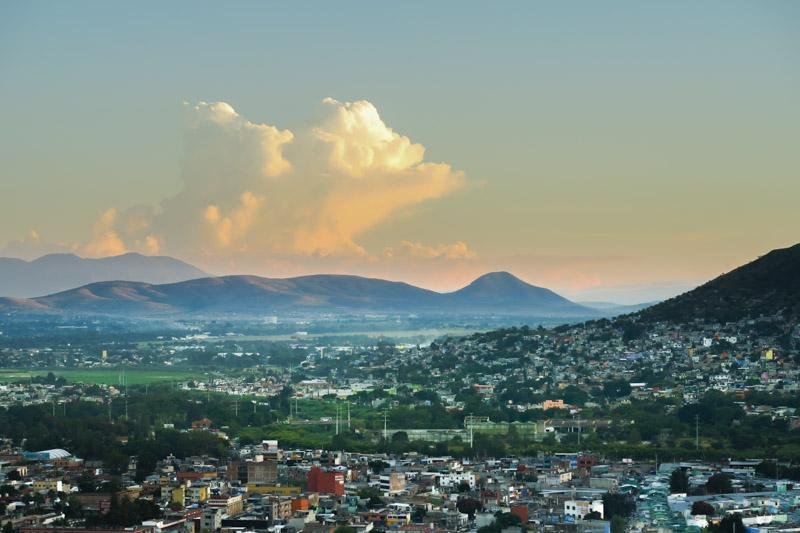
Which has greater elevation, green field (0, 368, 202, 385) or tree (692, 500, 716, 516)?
green field (0, 368, 202, 385)

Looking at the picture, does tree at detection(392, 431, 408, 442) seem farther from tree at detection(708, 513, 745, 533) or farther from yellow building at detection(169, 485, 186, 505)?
tree at detection(708, 513, 745, 533)

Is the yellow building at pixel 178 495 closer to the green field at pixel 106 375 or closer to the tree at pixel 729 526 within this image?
the tree at pixel 729 526

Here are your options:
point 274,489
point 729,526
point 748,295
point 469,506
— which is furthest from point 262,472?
point 748,295

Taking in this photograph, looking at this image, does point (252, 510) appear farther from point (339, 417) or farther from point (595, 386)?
point (595, 386)

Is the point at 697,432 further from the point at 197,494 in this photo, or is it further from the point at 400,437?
the point at 197,494

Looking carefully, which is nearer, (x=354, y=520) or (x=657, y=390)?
(x=354, y=520)

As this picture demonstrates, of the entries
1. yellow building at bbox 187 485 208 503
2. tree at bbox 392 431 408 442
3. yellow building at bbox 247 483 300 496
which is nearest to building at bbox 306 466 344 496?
yellow building at bbox 247 483 300 496

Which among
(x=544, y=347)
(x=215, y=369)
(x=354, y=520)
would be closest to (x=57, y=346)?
(x=215, y=369)
